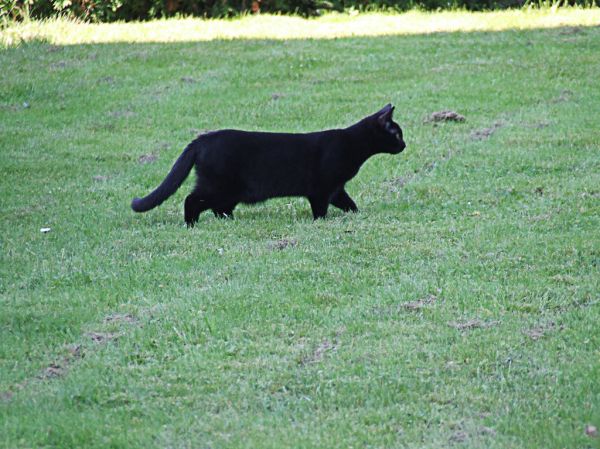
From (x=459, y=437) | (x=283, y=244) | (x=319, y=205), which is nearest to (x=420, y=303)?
(x=283, y=244)

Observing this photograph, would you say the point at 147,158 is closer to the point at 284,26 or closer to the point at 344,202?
the point at 344,202

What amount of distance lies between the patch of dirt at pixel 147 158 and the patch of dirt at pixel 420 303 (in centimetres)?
552

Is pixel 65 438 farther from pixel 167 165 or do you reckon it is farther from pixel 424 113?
pixel 424 113

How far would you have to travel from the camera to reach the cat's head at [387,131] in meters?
9.54

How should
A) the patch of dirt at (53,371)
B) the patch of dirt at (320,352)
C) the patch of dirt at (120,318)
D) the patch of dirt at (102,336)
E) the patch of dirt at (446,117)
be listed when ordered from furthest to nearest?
the patch of dirt at (446,117)
the patch of dirt at (120,318)
the patch of dirt at (102,336)
the patch of dirt at (320,352)
the patch of dirt at (53,371)

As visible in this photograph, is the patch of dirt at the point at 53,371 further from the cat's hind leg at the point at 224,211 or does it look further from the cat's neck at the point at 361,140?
the cat's neck at the point at 361,140

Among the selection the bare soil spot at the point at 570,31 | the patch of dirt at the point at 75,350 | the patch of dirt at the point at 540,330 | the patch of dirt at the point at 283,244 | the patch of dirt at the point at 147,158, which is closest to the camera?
the patch of dirt at the point at 75,350

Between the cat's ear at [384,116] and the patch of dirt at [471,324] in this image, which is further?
the cat's ear at [384,116]

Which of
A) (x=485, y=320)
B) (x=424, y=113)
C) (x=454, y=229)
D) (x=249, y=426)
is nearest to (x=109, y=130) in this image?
(x=424, y=113)

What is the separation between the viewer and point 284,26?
1900 centimetres

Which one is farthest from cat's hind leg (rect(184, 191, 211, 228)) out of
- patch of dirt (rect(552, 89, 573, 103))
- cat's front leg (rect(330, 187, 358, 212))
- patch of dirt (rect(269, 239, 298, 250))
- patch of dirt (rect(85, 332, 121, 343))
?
patch of dirt (rect(552, 89, 573, 103))

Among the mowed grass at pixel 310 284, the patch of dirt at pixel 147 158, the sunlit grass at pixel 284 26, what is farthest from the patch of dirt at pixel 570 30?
the patch of dirt at pixel 147 158

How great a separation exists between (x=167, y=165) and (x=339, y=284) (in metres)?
4.70

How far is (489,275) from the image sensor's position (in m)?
7.16
